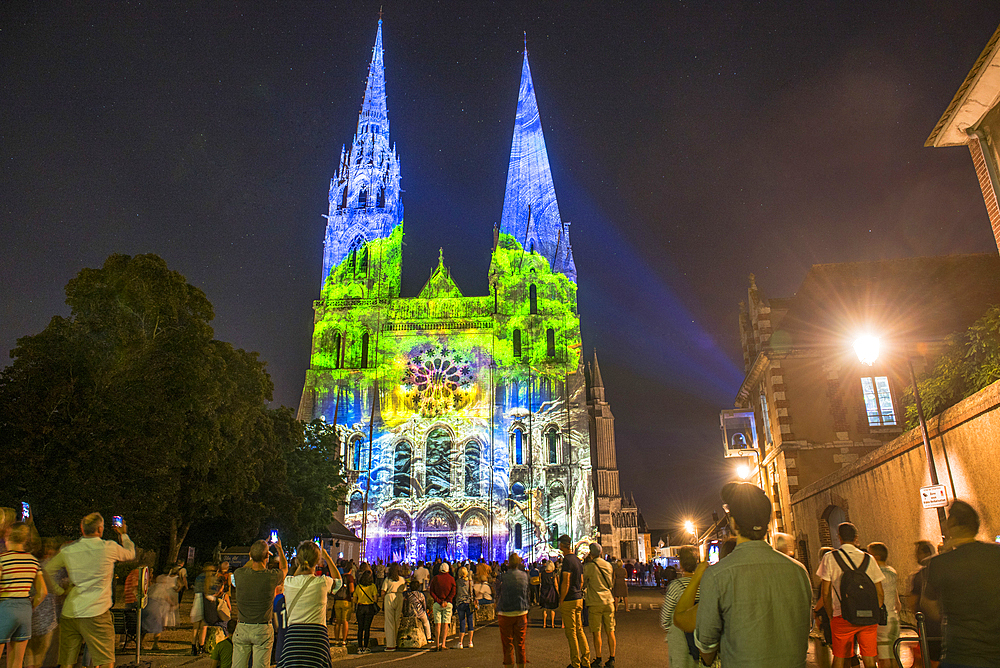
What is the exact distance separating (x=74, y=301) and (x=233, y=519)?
9.01 metres

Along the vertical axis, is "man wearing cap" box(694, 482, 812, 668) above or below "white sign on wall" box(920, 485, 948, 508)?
below

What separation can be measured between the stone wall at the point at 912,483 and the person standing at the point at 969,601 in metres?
7.22

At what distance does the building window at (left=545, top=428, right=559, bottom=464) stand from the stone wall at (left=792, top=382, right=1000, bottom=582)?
80.7 feet

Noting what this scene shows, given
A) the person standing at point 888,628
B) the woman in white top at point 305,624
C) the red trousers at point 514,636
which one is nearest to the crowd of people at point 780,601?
the person standing at point 888,628

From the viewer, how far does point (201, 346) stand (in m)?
→ 20.3

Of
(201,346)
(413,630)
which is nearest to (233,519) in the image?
(201,346)

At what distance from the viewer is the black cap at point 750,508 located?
134 inches

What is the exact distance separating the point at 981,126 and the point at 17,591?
14730mm

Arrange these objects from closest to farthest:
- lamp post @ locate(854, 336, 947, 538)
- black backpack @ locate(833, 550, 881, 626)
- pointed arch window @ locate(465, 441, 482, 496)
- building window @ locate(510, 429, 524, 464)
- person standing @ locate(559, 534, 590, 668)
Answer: black backpack @ locate(833, 550, 881, 626)
person standing @ locate(559, 534, 590, 668)
lamp post @ locate(854, 336, 947, 538)
pointed arch window @ locate(465, 441, 482, 496)
building window @ locate(510, 429, 524, 464)

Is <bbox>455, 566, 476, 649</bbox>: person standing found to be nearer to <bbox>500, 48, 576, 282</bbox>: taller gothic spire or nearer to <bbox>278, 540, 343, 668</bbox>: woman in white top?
<bbox>278, 540, 343, 668</bbox>: woman in white top

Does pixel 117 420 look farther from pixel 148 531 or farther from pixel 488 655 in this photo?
pixel 488 655

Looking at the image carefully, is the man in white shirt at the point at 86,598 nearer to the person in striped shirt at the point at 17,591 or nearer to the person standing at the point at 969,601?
the person in striped shirt at the point at 17,591

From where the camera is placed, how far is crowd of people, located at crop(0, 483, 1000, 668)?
3244 millimetres

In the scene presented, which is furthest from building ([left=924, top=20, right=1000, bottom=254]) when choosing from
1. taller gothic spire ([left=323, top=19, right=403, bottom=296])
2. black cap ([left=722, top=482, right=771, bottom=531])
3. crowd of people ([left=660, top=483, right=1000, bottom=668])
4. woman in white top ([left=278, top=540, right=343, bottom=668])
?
taller gothic spire ([left=323, top=19, right=403, bottom=296])
